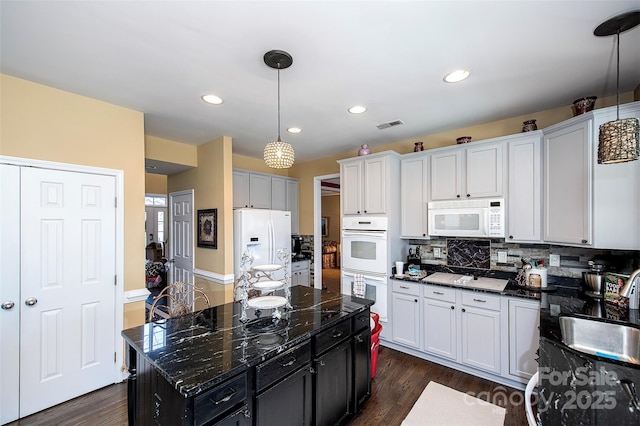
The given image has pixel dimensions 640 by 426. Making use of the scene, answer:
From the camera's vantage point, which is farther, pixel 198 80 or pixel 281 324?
pixel 198 80

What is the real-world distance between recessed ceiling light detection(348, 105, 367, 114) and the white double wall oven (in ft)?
4.50

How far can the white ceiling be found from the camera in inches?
59.2

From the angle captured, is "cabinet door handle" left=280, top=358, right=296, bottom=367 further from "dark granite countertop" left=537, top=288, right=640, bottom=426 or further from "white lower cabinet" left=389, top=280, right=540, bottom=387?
"white lower cabinet" left=389, top=280, right=540, bottom=387

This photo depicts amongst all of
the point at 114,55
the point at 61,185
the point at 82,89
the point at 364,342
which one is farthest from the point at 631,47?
the point at 61,185

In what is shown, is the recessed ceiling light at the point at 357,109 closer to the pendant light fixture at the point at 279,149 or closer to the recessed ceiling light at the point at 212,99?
the pendant light fixture at the point at 279,149

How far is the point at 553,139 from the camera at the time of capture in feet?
8.57

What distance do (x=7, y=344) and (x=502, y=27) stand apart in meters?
4.25

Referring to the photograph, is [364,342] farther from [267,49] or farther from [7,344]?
[7,344]

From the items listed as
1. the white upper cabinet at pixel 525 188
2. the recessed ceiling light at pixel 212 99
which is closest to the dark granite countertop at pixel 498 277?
the white upper cabinet at pixel 525 188

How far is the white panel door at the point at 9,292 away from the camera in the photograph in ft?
7.06

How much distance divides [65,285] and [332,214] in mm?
8396

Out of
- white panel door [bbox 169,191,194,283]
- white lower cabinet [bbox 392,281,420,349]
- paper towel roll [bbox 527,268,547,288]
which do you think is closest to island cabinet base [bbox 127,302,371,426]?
white lower cabinet [bbox 392,281,420,349]

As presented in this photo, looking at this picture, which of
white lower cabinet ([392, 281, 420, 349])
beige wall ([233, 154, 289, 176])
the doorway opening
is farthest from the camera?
the doorway opening

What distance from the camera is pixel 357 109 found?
9.30 ft
